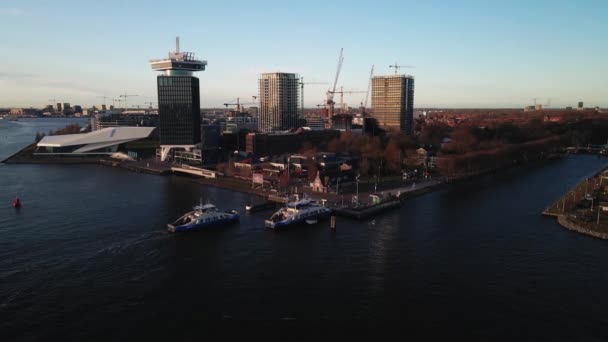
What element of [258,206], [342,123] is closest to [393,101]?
[342,123]

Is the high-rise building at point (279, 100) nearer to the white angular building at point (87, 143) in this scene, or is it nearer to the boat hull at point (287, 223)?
the white angular building at point (87, 143)

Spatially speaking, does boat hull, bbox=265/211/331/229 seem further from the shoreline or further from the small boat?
the shoreline

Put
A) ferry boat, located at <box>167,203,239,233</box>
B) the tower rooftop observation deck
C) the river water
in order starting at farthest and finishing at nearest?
the tower rooftop observation deck → ferry boat, located at <box>167,203,239,233</box> → the river water

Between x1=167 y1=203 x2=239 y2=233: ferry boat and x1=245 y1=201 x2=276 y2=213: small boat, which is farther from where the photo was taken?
x1=245 y1=201 x2=276 y2=213: small boat

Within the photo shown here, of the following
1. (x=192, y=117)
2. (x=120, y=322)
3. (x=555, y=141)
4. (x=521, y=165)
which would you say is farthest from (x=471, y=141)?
(x=120, y=322)

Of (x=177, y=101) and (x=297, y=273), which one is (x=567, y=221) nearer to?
(x=297, y=273)

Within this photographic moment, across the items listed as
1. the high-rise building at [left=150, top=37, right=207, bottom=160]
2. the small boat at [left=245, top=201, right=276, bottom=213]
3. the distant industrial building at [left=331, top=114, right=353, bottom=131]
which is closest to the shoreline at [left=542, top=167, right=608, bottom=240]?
the small boat at [left=245, top=201, right=276, bottom=213]

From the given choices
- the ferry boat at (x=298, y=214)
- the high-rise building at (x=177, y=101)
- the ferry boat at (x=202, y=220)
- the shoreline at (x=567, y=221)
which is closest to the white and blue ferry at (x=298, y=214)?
the ferry boat at (x=298, y=214)
